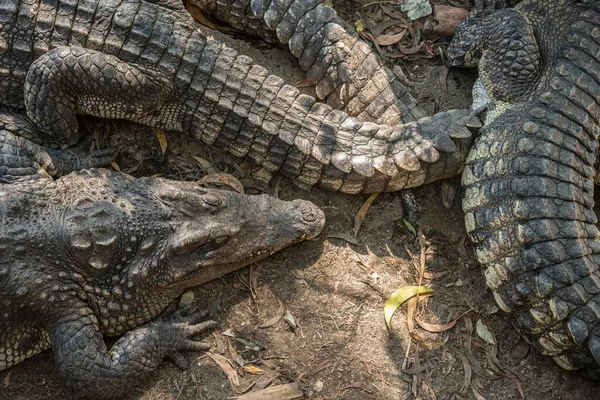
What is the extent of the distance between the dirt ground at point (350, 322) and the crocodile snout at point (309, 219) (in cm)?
18

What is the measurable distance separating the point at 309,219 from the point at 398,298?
66cm

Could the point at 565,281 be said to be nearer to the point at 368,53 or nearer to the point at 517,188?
the point at 517,188

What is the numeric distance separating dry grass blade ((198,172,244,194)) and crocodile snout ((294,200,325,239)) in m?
0.38

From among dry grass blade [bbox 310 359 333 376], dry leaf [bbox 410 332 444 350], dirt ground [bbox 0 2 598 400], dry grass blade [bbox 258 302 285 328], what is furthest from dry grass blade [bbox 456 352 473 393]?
dry grass blade [bbox 258 302 285 328]

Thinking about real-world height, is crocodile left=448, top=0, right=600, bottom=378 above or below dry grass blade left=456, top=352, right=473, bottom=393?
above

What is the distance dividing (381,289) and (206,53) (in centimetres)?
161

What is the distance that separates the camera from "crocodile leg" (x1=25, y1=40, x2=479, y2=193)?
11.6 ft

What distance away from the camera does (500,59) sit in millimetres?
3771

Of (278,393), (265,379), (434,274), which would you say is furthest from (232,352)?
(434,274)

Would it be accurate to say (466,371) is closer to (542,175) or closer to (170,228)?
(542,175)

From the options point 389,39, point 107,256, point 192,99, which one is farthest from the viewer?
point 389,39

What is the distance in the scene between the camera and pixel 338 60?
3.83 m

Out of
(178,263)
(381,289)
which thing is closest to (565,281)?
(381,289)

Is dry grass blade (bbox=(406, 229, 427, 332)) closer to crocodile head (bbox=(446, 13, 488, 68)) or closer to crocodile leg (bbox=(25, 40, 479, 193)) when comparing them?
crocodile leg (bbox=(25, 40, 479, 193))
